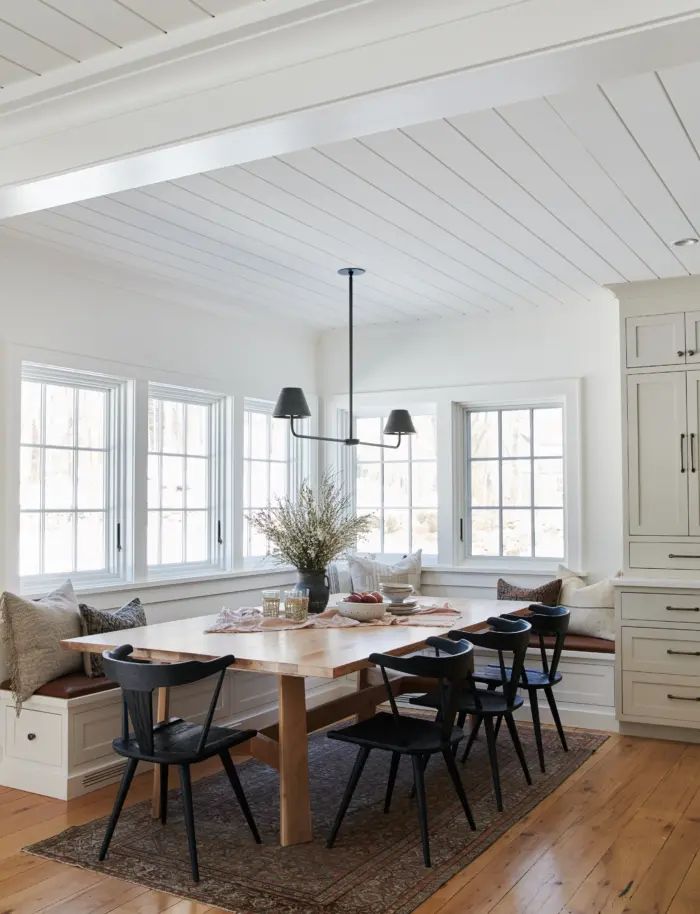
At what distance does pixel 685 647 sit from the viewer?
4988 mm

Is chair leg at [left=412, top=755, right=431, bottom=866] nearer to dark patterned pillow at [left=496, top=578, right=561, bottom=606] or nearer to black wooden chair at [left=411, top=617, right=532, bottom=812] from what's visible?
black wooden chair at [left=411, top=617, right=532, bottom=812]

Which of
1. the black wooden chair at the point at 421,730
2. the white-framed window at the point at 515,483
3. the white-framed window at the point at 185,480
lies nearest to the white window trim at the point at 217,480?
the white-framed window at the point at 185,480

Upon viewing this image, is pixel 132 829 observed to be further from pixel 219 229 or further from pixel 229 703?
pixel 219 229

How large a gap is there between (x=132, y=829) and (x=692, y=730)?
10.2 ft

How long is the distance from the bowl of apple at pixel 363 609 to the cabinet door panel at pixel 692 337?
92.5 inches

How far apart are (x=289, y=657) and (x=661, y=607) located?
2624 mm

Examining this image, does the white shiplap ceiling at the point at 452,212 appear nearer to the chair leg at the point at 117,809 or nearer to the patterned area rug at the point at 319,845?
the chair leg at the point at 117,809

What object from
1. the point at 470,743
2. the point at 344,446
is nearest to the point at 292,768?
the point at 470,743

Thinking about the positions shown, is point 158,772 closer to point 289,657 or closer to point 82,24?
point 289,657

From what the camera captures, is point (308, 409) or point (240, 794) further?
point (308, 409)

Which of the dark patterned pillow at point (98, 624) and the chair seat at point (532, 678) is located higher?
the dark patterned pillow at point (98, 624)

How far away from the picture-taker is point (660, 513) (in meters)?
5.23

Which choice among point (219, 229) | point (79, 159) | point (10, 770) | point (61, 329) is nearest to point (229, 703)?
point (10, 770)

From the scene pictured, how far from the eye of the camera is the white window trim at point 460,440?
591 centimetres
